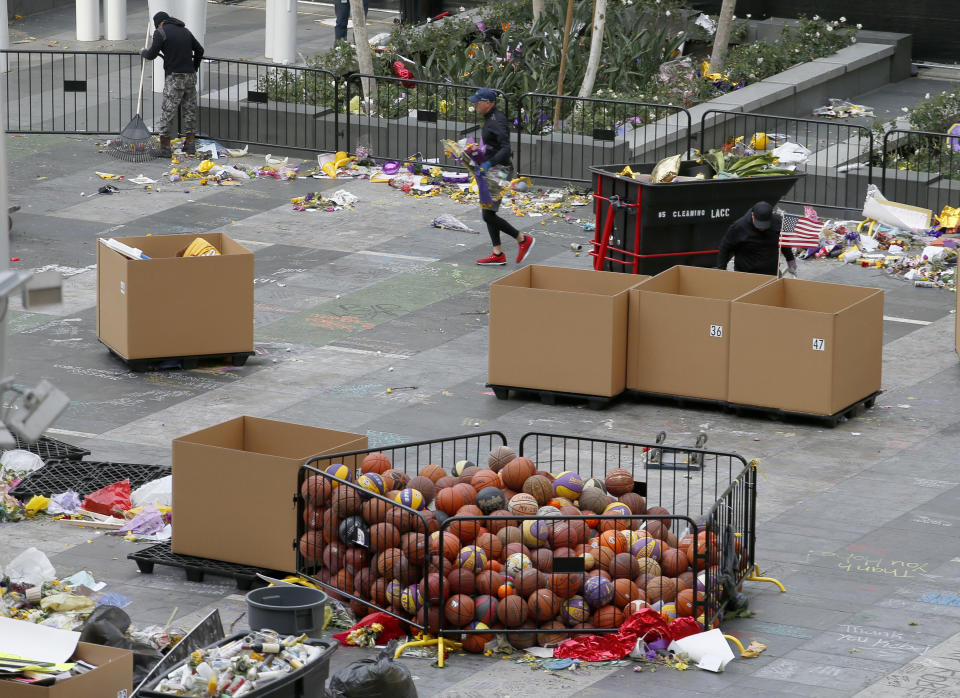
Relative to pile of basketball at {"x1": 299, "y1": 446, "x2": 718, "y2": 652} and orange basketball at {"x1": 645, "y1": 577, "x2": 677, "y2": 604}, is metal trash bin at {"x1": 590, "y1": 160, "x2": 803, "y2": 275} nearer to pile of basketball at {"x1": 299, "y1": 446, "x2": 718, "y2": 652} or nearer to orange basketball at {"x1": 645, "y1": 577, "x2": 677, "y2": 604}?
pile of basketball at {"x1": 299, "y1": 446, "x2": 718, "y2": 652}

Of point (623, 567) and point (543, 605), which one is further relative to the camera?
point (623, 567)

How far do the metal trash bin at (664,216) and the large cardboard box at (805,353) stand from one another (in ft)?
9.45

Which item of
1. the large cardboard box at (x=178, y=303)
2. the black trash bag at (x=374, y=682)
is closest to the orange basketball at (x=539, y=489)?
the black trash bag at (x=374, y=682)

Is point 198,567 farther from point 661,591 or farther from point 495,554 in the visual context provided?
point 661,591

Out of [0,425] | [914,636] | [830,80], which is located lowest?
[914,636]

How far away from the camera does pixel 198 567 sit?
1198 centimetres

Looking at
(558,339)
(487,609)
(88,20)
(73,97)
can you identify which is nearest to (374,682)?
(487,609)

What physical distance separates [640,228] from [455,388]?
10.6ft

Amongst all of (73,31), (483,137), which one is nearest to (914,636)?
(483,137)

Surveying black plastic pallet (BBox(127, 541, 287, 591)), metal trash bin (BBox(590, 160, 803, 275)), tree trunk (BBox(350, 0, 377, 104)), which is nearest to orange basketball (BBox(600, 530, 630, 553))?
black plastic pallet (BBox(127, 541, 287, 591))

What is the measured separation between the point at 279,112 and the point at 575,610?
1568 centimetres

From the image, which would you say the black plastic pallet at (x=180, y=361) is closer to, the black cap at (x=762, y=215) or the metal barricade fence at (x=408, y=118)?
the black cap at (x=762, y=215)

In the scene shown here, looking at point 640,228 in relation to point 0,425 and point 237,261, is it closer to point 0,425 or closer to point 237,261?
point 237,261

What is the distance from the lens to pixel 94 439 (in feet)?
49.1
